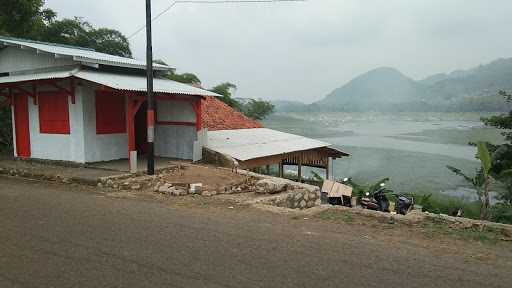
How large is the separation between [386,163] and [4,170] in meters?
36.6

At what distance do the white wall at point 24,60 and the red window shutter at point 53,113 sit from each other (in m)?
1.14

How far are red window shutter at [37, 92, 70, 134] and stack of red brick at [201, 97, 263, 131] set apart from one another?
24.8 feet

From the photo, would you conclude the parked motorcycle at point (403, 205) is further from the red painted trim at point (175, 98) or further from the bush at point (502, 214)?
the red painted trim at point (175, 98)

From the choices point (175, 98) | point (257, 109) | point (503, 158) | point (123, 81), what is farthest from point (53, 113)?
point (257, 109)

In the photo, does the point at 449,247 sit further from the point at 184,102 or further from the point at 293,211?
the point at 184,102

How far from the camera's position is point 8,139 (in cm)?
1856

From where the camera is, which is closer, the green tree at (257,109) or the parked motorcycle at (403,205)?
the parked motorcycle at (403,205)

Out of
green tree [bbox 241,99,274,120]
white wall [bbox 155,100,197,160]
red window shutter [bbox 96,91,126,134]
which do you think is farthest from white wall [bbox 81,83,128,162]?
green tree [bbox 241,99,274,120]

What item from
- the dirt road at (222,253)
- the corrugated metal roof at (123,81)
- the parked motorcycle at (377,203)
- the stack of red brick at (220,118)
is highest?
the corrugated metal roof at (123,81)

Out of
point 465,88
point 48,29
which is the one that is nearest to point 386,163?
point 48,29

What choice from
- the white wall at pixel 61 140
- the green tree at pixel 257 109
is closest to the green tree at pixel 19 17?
the white wall at pixel 61 140

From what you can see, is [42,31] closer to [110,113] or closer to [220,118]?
[220,118]

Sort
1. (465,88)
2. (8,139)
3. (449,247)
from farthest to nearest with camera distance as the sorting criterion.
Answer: (465,88) < (8,139) < (449,247)

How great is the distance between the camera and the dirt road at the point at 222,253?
425cm
